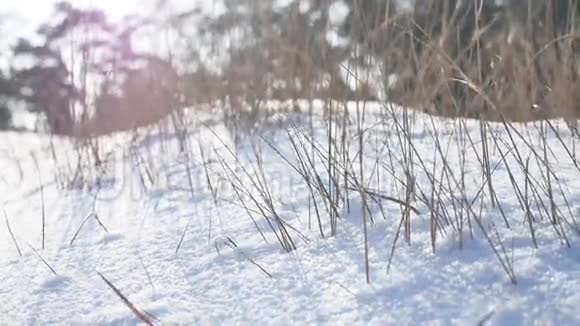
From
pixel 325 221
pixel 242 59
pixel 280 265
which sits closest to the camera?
pixel 280 265

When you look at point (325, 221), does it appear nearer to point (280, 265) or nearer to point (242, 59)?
point (280, 265)

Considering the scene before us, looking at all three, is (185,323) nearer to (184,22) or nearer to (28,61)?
(184,22)

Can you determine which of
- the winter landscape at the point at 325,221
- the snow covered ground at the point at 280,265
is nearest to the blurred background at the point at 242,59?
the winter landscape at the point at 325,221

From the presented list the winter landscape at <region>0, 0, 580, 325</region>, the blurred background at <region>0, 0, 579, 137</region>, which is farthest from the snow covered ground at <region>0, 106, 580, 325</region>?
the blurred background at <region>0, 0, 579, 137</region>

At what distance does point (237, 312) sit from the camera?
89cm

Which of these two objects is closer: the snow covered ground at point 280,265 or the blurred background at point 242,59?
the snow covered ground at point 280,265

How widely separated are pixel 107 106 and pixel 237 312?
2.45 metres

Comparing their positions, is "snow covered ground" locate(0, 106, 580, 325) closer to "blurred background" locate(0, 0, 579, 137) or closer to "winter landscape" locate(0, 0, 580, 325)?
"winter landscape" locate(0, 0, 580, 325)

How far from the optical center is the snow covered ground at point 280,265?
0.82m

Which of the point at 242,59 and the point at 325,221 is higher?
the point at 242,59

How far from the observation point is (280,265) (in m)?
1.01

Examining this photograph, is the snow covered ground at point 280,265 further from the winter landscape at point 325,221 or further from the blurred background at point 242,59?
the blurred background at point 242,59

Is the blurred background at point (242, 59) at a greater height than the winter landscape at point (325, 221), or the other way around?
the blurred background at point (242, 59)

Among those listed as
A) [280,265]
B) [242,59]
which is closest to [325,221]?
[280,265]
